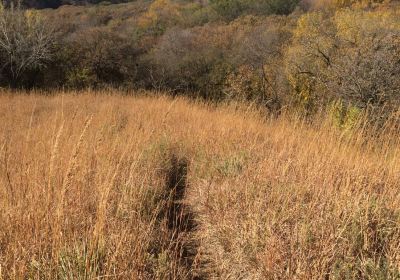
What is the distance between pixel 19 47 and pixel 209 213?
1120cm

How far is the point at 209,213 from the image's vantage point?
11.4ft

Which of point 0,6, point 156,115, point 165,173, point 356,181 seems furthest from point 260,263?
point 0,6

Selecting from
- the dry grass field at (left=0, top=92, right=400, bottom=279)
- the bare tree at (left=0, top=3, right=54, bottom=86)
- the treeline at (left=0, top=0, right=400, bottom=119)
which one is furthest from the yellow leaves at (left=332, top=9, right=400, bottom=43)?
the bare tree at (left=0, top=3, right=54, bottom=86)

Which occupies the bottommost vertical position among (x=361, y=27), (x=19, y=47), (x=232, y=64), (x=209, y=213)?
(x=209, y=213)

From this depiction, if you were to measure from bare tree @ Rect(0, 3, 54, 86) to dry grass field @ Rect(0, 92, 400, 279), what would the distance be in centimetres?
837

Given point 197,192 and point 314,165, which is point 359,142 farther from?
Answer: point 197,192

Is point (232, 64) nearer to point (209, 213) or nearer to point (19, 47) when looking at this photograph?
point (19, 47)

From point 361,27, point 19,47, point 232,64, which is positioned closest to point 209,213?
point 361,27

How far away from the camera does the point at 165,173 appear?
434 centimetres

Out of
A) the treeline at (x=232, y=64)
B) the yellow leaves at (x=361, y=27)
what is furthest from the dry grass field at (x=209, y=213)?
the yellow leaves at (x=361, y=27)

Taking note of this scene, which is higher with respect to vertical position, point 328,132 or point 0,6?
point 0,6

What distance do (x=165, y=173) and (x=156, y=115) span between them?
3.43 meters

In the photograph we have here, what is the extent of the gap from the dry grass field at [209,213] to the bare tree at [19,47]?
329 inches

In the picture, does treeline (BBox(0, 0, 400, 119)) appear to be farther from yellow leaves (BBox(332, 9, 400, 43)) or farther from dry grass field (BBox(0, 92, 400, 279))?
dry grass field (BBox(0, 92, 400, 279))
